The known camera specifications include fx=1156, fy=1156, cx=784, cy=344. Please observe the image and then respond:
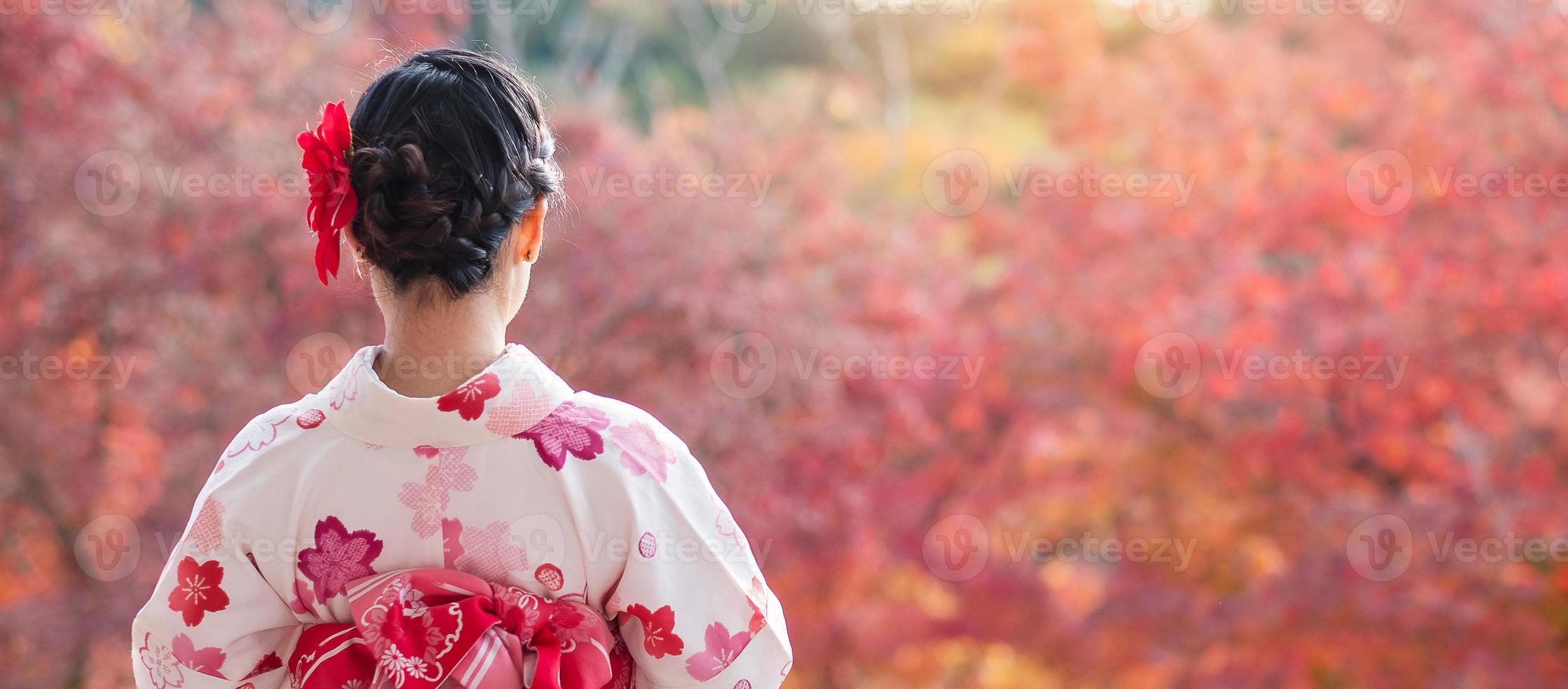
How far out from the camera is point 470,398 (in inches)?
49.3

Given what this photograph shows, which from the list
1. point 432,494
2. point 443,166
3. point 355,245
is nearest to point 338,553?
point 432,494

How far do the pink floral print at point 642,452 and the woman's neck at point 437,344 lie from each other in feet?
0.57

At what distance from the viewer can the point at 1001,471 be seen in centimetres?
374

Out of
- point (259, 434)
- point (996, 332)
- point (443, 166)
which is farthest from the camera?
point (996, 332)

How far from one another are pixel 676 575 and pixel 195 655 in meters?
0.54

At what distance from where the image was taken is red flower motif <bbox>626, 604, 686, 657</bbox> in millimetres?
1274

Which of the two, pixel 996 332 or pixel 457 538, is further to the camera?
pixel 996 332

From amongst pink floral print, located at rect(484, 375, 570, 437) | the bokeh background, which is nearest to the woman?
pink floral print, located at rect(484, 375, 570, 437)

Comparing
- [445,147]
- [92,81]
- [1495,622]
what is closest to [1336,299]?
[1495,622]

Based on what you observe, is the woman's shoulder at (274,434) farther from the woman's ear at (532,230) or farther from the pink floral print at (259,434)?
the woman's ear at (532,230)

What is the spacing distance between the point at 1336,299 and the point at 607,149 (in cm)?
230

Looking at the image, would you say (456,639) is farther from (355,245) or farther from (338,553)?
(355,245)

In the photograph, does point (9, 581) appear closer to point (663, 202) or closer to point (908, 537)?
point (663, 202)

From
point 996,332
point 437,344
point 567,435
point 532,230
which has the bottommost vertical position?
point 996,332
